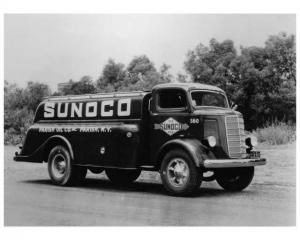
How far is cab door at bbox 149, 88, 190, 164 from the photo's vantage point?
42.4 ft

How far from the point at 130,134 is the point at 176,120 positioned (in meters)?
1.22

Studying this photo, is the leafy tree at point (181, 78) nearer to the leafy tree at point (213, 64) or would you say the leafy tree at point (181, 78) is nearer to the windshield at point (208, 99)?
the leafy tree at point (213, 64)

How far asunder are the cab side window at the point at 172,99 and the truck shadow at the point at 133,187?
2.03 m

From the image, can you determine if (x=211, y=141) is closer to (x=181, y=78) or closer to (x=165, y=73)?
(x=165, y=73)

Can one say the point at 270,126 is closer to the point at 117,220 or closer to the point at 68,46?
the point at 68,46

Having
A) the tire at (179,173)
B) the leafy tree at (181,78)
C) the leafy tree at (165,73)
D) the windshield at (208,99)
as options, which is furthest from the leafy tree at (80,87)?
the tire at (179,173)

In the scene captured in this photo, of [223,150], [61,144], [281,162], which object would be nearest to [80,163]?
[61,144]

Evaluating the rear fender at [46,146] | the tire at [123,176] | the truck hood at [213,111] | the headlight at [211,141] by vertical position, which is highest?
the truck hood at [213,111]

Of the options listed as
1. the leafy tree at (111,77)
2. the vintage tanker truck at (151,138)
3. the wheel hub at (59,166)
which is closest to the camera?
the vintage tanker truck at (151,138)

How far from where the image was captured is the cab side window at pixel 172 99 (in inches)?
520

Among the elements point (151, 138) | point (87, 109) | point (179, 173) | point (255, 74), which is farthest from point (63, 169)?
point (255, 74)

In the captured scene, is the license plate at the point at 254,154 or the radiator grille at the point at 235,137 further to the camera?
the license plate at the point at 254,154

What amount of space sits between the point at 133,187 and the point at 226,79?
600cm

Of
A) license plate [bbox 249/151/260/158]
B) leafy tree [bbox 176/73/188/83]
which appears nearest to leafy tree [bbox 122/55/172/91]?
leafy tree [bbox 176/73/188/83]
